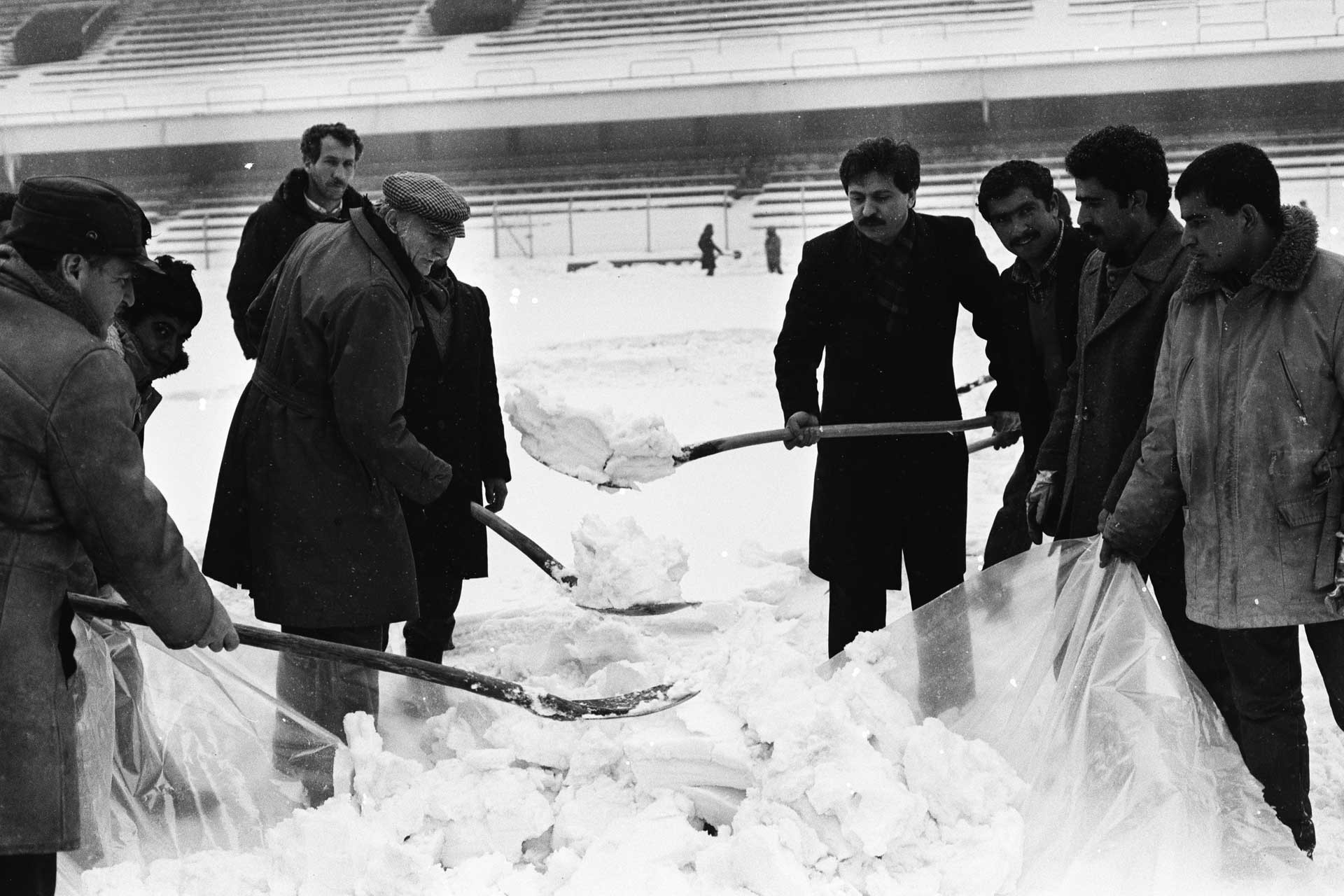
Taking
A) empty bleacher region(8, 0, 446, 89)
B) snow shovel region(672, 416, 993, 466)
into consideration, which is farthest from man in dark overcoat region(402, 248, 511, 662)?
empty bleacher region(8, 0, 446, 89)

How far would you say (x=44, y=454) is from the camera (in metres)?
1.57

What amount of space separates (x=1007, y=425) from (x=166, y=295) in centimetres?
211

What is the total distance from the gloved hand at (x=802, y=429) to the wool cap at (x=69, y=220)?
1884 millimetres

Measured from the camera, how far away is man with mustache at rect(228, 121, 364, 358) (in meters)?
3.80

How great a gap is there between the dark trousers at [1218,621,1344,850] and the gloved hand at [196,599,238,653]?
5.60ft

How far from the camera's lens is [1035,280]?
299 cm

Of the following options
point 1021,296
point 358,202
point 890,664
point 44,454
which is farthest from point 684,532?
point 44,454

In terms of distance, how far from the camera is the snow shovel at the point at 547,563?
3.28 m

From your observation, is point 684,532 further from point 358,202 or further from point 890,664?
point 890,664

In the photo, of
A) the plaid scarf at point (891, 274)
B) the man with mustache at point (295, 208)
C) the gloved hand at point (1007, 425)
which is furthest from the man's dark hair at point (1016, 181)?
the man with mustache at point (295, 208)

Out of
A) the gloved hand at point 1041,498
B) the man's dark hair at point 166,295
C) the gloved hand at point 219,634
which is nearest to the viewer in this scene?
the gloved hand at point 219,634

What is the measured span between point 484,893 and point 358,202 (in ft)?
7.70

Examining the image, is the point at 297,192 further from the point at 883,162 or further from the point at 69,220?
the point at 69,220

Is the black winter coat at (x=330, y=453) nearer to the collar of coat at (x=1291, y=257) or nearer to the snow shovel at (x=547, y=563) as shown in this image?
the snow shovel at (x=547, y=563)
